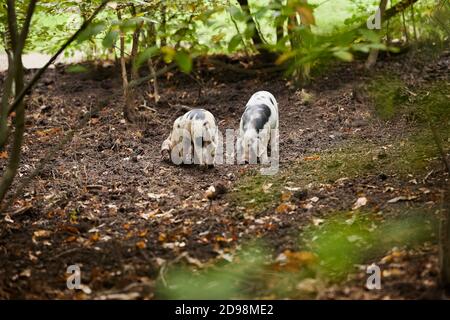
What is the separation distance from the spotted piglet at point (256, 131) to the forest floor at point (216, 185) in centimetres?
17

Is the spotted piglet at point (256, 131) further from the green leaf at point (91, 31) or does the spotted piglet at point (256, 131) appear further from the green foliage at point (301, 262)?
the green leaf at point (91, 31)

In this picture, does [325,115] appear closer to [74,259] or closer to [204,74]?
[204,74]

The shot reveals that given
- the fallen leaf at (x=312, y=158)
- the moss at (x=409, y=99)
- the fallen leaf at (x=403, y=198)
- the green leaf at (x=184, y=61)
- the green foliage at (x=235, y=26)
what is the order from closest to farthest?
the green leaf at (x=184, y=61), the green foliage at (x=235, y=26), the fallen leaf at (x=403, y=198), the fallen leaf at (x=312, y=158), the moss at (x=409, y=99)

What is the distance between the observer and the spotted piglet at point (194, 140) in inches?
231

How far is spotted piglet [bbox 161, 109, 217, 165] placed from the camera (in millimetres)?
5871

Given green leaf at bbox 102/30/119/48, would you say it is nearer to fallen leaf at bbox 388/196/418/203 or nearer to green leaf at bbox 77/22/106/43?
green leaf at bbox 77/22/106/43

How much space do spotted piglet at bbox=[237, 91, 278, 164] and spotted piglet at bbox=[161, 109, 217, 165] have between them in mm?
278

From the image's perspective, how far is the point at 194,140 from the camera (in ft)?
19.4

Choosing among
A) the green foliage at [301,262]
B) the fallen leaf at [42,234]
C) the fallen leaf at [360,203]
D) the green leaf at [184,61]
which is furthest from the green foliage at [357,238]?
the fallen leaf at [42,234]

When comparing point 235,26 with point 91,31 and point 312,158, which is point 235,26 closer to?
point 312,158

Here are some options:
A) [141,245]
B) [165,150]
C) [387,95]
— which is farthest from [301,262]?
[387,95]

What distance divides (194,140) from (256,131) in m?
0.59

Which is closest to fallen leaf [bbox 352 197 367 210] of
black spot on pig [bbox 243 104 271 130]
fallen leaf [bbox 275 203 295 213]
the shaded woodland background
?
the shaded woodland background

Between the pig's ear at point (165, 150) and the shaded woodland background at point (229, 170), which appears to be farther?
the pig's ear at point (165, 150)
